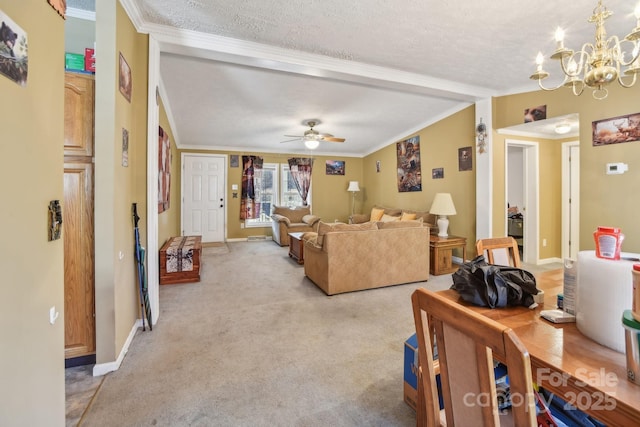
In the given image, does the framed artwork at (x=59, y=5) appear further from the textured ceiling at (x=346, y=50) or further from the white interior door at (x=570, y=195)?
the white interior door at (x=570, y=195)

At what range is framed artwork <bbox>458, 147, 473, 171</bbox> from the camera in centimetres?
462

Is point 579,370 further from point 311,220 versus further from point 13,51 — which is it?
point 311,220

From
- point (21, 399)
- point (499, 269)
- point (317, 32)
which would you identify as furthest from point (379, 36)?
point (21, 399)

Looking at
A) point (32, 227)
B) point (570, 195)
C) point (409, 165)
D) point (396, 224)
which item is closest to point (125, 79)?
point (32, 227)

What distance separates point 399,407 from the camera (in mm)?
1611

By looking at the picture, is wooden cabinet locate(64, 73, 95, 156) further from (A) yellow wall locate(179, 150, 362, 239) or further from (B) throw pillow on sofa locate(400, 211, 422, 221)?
Answer: (A) yellow wall locate(179, 150, 362, 239)

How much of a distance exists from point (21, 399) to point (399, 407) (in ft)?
5.48

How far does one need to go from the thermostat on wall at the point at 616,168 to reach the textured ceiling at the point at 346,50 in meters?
1.31

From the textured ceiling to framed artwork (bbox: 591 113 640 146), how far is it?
2.95ft

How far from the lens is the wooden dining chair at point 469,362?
554 mm

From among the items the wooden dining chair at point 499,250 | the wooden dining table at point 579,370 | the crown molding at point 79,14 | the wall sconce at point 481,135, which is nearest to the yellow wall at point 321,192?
the wall sconce at point 481,135

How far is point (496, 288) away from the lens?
1184 millimetres

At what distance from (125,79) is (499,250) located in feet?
9.66

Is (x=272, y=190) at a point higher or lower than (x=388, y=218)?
higher
